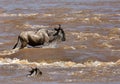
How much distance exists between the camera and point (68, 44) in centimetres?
2164

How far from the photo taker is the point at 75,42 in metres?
22.8

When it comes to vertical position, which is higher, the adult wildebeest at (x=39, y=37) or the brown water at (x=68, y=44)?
the adult wildebeest at (x=39, y=37)

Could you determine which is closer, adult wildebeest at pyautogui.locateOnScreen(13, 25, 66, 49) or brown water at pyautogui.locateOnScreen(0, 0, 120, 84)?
brown water at pyautogui.locateOnScreen(0, 0, 120, 84)

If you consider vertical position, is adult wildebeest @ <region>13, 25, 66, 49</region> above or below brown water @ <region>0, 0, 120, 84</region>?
above

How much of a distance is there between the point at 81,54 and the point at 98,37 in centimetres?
794

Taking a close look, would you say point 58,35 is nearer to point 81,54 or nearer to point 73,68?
point 81,54

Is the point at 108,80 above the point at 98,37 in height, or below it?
above

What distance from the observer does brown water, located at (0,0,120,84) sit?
1306 cm

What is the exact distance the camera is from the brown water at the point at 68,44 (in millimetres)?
13062

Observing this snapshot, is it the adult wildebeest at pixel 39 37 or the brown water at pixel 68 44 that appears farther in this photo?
the adult wildebeest at pixel 39 37

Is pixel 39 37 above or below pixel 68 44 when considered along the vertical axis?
above

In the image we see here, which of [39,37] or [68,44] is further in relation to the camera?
[68,44]

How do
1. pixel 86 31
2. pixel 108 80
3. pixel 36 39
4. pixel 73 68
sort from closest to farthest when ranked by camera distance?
pixel 108 80 < pixel 73 68 < pixel 36 39 < pixel 86 31

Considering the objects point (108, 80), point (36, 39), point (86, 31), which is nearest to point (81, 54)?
point (36, 39)
